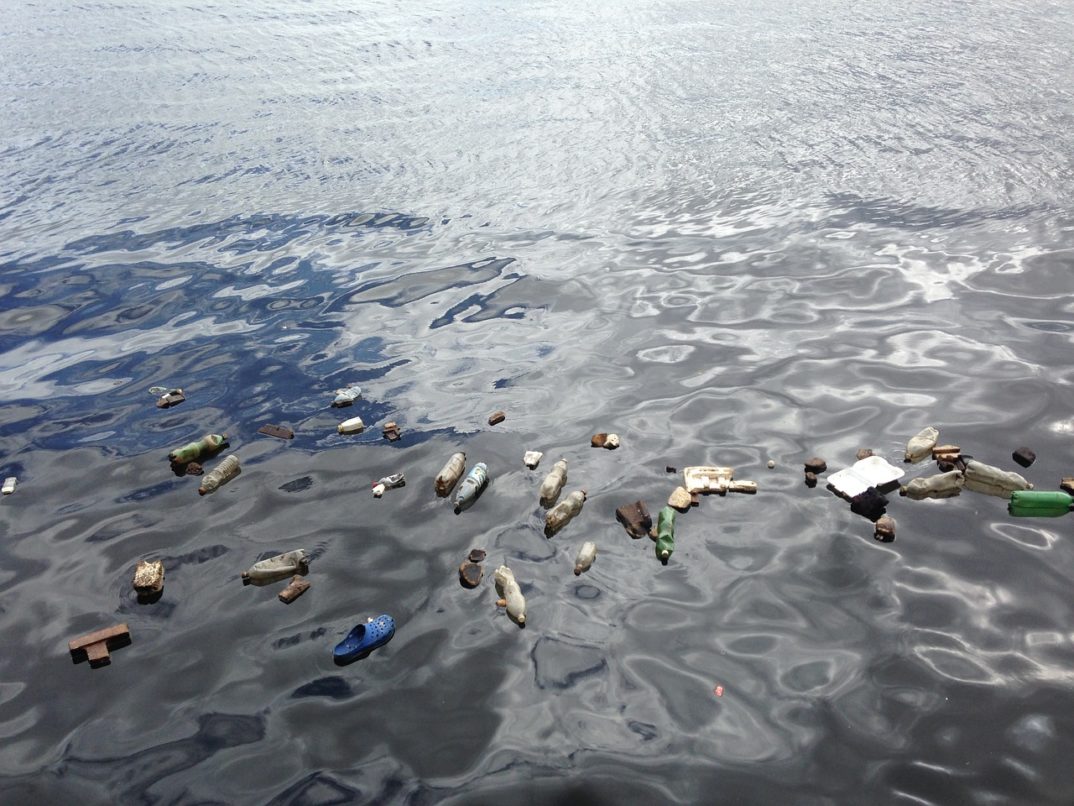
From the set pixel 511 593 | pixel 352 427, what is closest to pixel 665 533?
pixel 511 593

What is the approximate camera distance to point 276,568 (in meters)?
4.54

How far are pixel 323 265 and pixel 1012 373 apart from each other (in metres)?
6.43

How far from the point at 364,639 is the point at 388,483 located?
1380 millimetres

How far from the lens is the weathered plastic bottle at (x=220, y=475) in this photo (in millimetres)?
5297

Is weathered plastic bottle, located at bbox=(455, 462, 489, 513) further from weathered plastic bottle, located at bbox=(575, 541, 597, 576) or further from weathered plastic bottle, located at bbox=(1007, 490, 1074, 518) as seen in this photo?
weathered plastic bottle, located at bbox=(1007, 490, 1074, 518)

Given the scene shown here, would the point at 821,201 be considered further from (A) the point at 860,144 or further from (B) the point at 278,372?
(B) the point at 278,372

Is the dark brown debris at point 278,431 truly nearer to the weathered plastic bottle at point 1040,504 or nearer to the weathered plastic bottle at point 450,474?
the weathered plastic bottle at point 450,474

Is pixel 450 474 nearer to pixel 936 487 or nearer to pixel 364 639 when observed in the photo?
pixel 364 639

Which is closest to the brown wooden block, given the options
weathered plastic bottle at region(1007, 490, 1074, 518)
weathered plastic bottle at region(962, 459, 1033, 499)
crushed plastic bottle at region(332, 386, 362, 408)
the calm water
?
the calm water

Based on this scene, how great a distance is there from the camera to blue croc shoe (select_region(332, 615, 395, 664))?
13.0 feet

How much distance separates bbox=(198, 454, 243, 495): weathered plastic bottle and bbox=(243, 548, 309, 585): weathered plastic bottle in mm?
936

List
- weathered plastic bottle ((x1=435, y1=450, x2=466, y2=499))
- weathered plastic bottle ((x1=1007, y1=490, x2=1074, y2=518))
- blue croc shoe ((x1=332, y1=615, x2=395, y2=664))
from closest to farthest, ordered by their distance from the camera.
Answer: blue croc shoe ((x1=332, y1=615, x2=395, y2=664))
weathered plastic bottle ((x1=1007, y1=490, x2=1074, y2=518))
weathered plastic bottle ((x1=435, y1=450, x2=466, y2=499))

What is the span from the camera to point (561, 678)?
3.80 m

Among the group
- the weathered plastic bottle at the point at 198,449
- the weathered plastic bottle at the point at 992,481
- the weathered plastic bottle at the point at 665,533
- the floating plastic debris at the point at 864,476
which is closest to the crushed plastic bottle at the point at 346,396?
the weathered plastic bottle at the point at 198,449
